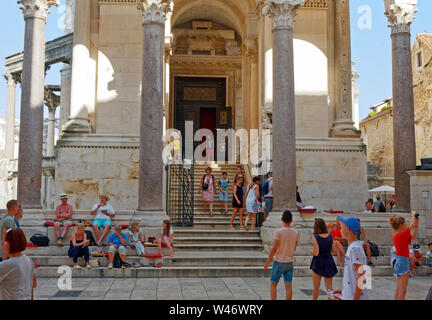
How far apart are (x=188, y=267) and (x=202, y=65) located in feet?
49.8

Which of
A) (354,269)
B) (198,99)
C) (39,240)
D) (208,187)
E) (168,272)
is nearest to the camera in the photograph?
(354,269)

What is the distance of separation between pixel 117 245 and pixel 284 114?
529 centimetres

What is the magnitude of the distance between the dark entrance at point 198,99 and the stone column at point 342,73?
8345 millimetres

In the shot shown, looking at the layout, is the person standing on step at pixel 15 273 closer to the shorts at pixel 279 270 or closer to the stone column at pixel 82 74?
the shorts at pixel 279 270

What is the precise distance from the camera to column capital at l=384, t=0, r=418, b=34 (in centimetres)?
1458

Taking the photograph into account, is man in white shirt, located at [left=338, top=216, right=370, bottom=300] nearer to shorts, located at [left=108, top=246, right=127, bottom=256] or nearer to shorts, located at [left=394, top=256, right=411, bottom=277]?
shorts, located at [left=394, top=256, right=411, bottom=277]

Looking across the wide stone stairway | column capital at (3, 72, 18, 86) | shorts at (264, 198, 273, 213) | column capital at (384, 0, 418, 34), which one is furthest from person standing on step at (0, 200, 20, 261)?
column capital at (3, 72, 18, 86)

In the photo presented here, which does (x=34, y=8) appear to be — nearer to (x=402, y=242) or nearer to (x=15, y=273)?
(x=15, y=273)

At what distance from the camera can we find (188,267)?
11305 millimetres

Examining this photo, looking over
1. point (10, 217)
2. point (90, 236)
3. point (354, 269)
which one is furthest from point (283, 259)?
point (90, 236)

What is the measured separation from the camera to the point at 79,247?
36.3 ft

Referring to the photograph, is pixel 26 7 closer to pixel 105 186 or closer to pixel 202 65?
pixel 105 186

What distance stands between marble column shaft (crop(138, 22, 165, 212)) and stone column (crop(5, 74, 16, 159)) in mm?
22886

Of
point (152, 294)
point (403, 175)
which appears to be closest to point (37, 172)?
point (152, 294)
